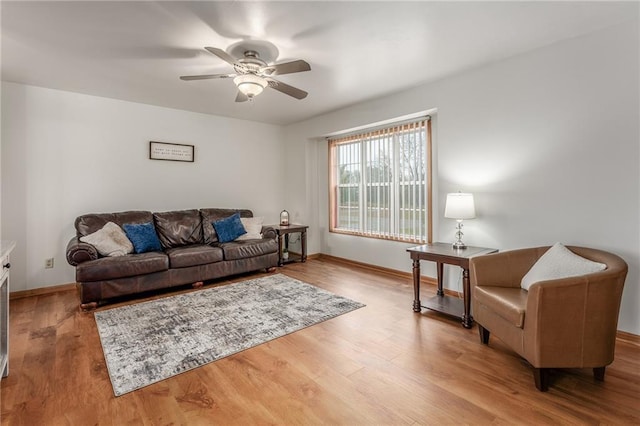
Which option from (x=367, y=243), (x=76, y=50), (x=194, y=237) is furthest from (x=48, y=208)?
(x=367, y=243)

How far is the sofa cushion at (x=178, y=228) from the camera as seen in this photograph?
4305 mm

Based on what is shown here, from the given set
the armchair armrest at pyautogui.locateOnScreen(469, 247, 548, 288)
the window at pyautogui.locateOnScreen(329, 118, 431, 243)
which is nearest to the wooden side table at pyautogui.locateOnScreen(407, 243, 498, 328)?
the armchair armrest at pyautogui.locateOnScreen(469, 247, 548, 288)

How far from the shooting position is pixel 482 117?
324 centimetres

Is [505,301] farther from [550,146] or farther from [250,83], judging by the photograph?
[250,83]

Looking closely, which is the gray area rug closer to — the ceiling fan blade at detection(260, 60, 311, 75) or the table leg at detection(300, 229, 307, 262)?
the table leg at detection(300, 229, 307, 262)

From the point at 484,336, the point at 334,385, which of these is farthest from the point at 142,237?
the point at 484,336

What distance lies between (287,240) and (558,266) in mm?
4233

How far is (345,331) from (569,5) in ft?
9.93

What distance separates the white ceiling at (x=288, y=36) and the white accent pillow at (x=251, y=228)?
209 cm

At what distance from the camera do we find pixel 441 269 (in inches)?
130

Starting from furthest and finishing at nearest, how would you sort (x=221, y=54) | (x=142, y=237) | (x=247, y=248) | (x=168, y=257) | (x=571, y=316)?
(x=247, y=248)
(x=142, y=237)
(x=168, y=257)
(x=221, y=54)
(x=571, y=316)

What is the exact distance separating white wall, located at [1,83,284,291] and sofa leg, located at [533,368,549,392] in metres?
4.74

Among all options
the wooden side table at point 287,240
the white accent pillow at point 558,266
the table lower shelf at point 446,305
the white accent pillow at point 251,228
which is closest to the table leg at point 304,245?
the wooden side table at point 287,240

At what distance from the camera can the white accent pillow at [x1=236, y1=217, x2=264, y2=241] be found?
468cm
